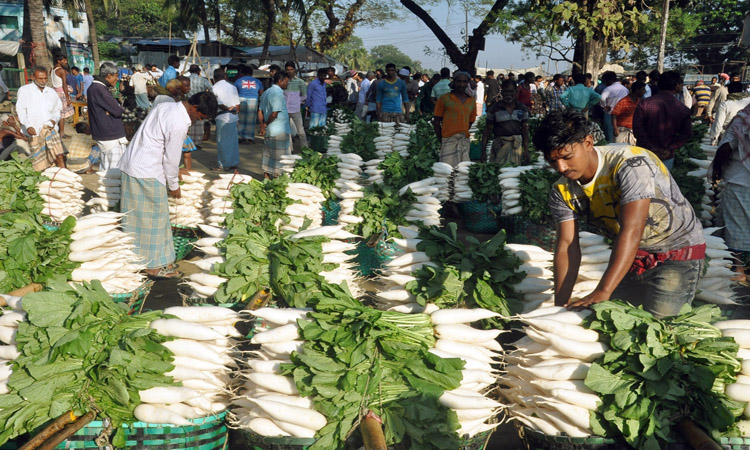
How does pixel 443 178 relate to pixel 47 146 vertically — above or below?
below

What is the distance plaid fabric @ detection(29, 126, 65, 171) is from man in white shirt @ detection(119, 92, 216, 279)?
137 inches

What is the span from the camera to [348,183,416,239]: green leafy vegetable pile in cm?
543

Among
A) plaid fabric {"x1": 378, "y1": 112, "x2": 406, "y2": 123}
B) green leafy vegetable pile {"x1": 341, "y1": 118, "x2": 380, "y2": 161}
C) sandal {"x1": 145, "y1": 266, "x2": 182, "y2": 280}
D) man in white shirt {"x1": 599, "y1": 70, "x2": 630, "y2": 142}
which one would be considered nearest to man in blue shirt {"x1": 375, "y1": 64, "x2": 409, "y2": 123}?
plaid fabric {"x1": 378, "y1": 112, "x2": 406, "y2": 123}

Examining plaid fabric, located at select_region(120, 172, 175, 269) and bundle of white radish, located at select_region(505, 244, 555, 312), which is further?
plaid fabric, located at select_region(120, 172, 175, 269)

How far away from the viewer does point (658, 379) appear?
2.25m

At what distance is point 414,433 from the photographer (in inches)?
93.0

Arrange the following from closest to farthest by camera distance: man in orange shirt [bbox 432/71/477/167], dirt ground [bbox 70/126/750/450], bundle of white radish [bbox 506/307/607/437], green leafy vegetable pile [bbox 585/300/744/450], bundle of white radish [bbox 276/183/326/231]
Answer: green leafy vegetable pile [bbox 585/300/744/450], bundle of white radish [bbox 506/307/607/437], dirt ground [bbox 70/126/750/450], bundle of white radish [bbox 276/183/326/231], man in orange shirt [bbox 432/71/477/167]

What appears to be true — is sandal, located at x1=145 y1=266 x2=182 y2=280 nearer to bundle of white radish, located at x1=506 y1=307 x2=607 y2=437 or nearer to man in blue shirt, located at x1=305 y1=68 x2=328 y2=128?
bundle of white radish, located at x1=506 y1=307 x2=607 y2=437

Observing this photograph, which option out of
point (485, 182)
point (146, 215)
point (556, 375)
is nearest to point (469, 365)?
point (556, 375)

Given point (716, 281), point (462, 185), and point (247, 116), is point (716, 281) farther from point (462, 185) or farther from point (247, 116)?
point (247, 116)

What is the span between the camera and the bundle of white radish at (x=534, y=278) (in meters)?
3.44

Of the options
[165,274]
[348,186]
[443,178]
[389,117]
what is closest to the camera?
[165,274]

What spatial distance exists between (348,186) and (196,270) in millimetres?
1846

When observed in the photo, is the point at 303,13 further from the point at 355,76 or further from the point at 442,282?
the point at 442,282
